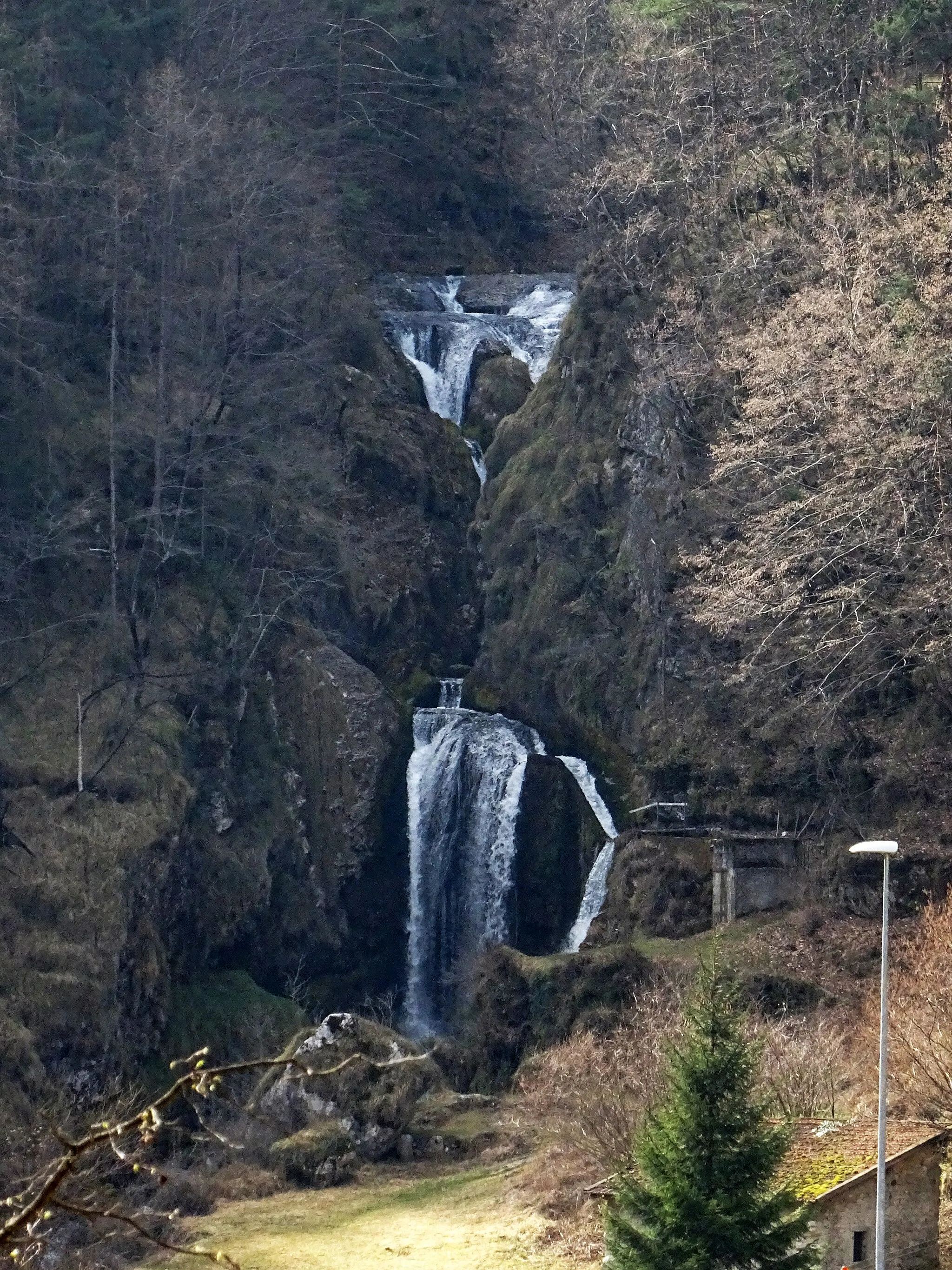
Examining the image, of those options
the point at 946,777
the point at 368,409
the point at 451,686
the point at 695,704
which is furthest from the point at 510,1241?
the point at 368,409

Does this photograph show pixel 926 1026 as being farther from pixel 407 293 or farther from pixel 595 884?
pixel 407 293

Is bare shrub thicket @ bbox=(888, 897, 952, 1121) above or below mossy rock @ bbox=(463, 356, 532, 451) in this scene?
below

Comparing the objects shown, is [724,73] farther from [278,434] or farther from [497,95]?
[497,95]

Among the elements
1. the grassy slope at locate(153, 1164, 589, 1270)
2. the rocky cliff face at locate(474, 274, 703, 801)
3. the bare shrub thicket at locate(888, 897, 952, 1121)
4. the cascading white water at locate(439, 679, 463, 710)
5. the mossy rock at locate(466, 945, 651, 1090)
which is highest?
the rocky cliff face at locate(474, 274, 703, 801)

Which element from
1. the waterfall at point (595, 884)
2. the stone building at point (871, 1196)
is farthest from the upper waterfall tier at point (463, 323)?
the stone building at point (871, 1196)

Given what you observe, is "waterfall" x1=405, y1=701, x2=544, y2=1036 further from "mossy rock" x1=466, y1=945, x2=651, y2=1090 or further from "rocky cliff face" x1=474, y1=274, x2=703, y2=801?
"mossy rock" x1=466, y1=945, x2=651, y2=1090

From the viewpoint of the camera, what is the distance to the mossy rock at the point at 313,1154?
29.1 metres

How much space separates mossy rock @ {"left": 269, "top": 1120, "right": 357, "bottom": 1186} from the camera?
2908 cm

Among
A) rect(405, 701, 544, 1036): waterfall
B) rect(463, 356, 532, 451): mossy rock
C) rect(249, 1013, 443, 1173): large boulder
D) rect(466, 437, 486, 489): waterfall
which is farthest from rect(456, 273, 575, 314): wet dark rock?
rect(249, 1013, 443, 1173): large boulder

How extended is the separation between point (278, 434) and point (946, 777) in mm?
19012

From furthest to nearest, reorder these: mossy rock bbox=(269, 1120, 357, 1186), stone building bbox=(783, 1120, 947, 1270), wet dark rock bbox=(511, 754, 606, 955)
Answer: wet dark rock bbox=(511, 754, 606, 955) → mossy rock bbox=(269, 1120, 357, 1186) → stone building bbox=(783, 1120, 947, 1270)

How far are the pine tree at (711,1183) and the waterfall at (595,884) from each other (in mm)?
19522

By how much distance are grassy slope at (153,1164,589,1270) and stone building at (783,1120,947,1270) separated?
13.9 ft

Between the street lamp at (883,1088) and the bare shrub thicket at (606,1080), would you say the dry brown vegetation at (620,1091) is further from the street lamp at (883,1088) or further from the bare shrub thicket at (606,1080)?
the street lamp at (883,1088)
